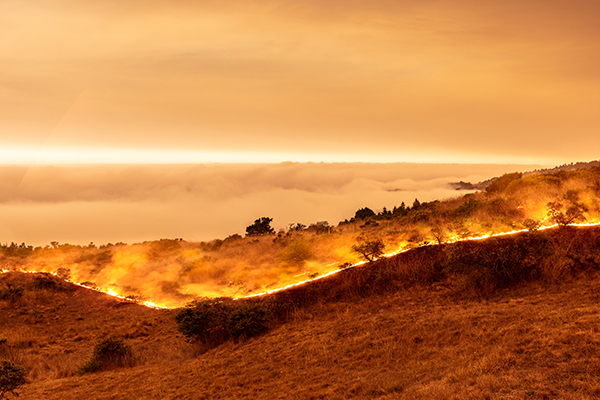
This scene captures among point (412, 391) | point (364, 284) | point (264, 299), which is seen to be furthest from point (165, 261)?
point (412, 391)

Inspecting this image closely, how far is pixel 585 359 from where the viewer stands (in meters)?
5.38

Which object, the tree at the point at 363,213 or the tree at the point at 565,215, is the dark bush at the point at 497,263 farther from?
A: the tree at the point at 363,213

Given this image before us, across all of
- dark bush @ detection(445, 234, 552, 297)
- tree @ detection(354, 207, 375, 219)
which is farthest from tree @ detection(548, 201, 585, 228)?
tree @ detection(354, 207, 375, 219)

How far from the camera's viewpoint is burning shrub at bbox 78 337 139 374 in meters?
10.2

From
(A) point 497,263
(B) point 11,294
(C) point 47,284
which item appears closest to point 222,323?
(A) point 497,263

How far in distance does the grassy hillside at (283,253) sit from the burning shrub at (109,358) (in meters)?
4.37

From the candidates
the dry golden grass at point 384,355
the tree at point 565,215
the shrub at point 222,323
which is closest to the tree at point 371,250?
the dry golden grass at point 384,355

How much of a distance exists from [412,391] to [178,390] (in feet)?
13.8

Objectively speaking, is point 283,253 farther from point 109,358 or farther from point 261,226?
point 261,226

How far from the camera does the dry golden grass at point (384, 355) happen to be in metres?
5.39

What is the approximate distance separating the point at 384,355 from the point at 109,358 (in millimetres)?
6634

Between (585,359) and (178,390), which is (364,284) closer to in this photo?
(178,390)

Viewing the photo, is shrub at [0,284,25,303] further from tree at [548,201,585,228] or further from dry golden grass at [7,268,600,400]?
tree at [548,201,585,228]

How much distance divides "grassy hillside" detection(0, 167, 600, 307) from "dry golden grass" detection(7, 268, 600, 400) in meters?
2.94
